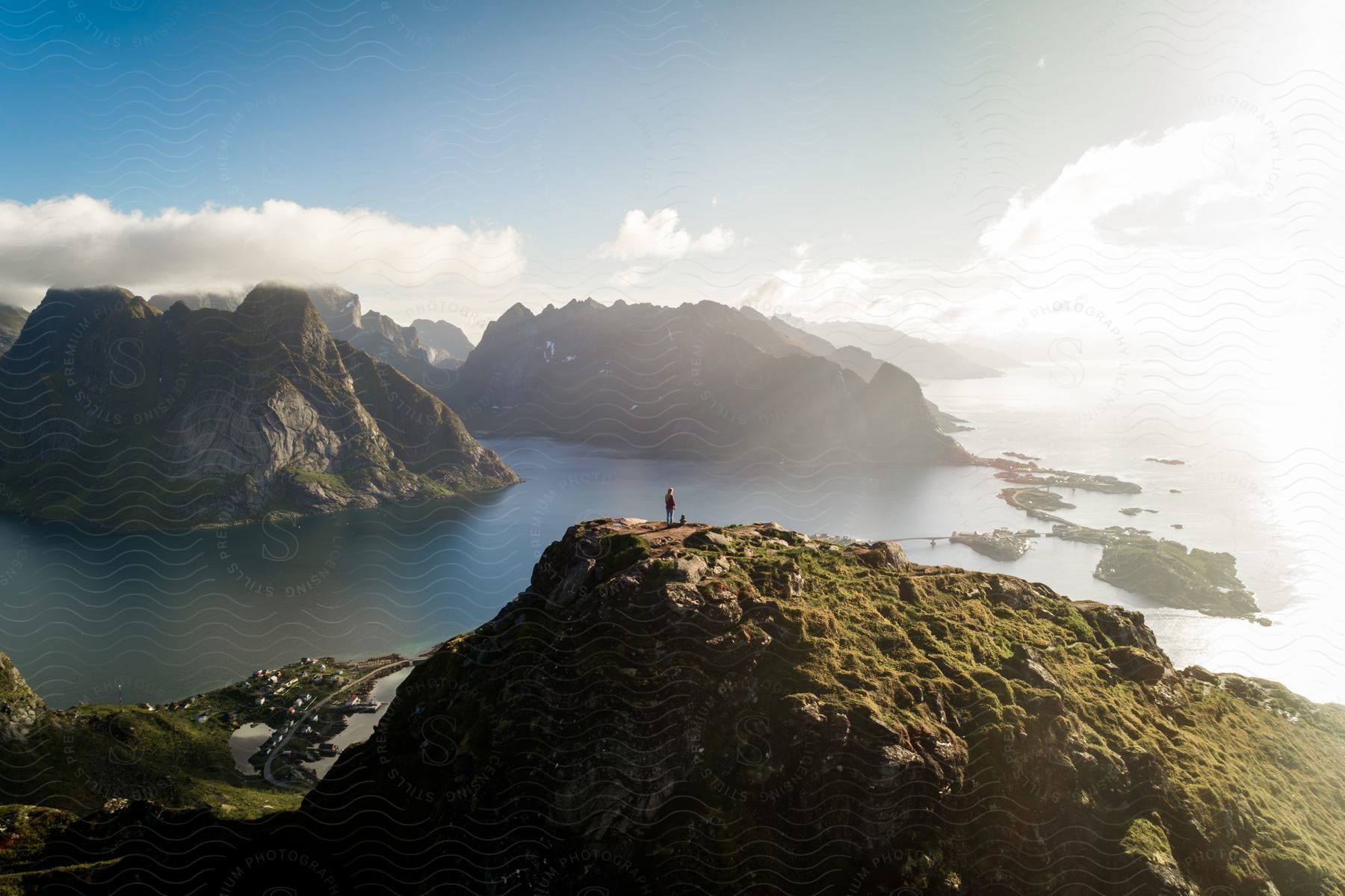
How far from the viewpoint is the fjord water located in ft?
227

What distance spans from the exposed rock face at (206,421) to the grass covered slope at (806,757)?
512 feet

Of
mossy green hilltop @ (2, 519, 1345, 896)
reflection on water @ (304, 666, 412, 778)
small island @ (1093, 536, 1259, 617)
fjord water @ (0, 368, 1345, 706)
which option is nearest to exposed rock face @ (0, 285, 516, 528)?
fjord water @ (0, 368, 1345, 706)

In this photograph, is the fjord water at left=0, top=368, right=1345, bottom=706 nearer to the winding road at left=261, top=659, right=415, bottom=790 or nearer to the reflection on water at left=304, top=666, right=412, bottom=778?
the winding road at left=261, top=659, right=415, bottom=790

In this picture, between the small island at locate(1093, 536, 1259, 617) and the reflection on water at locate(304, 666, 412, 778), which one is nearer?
the reflection on water at locate(304, 666, 412, 778)

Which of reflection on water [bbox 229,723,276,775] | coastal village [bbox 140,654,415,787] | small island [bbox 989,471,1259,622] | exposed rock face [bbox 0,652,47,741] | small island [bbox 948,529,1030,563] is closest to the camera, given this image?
exposed rock face [bbox 0,652,47,741]

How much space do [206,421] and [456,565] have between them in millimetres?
111654

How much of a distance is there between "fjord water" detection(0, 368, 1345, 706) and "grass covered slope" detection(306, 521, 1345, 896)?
5520cm

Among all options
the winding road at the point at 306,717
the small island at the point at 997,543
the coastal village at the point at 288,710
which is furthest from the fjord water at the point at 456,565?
the coastal village at the point at 288,710

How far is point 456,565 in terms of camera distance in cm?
10506

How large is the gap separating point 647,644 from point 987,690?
13.4m

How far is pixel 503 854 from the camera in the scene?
19.5 m

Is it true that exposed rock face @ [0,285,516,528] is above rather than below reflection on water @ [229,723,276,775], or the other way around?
above

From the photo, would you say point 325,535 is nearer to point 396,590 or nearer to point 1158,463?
point 396,590

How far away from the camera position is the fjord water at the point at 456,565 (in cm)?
6931
